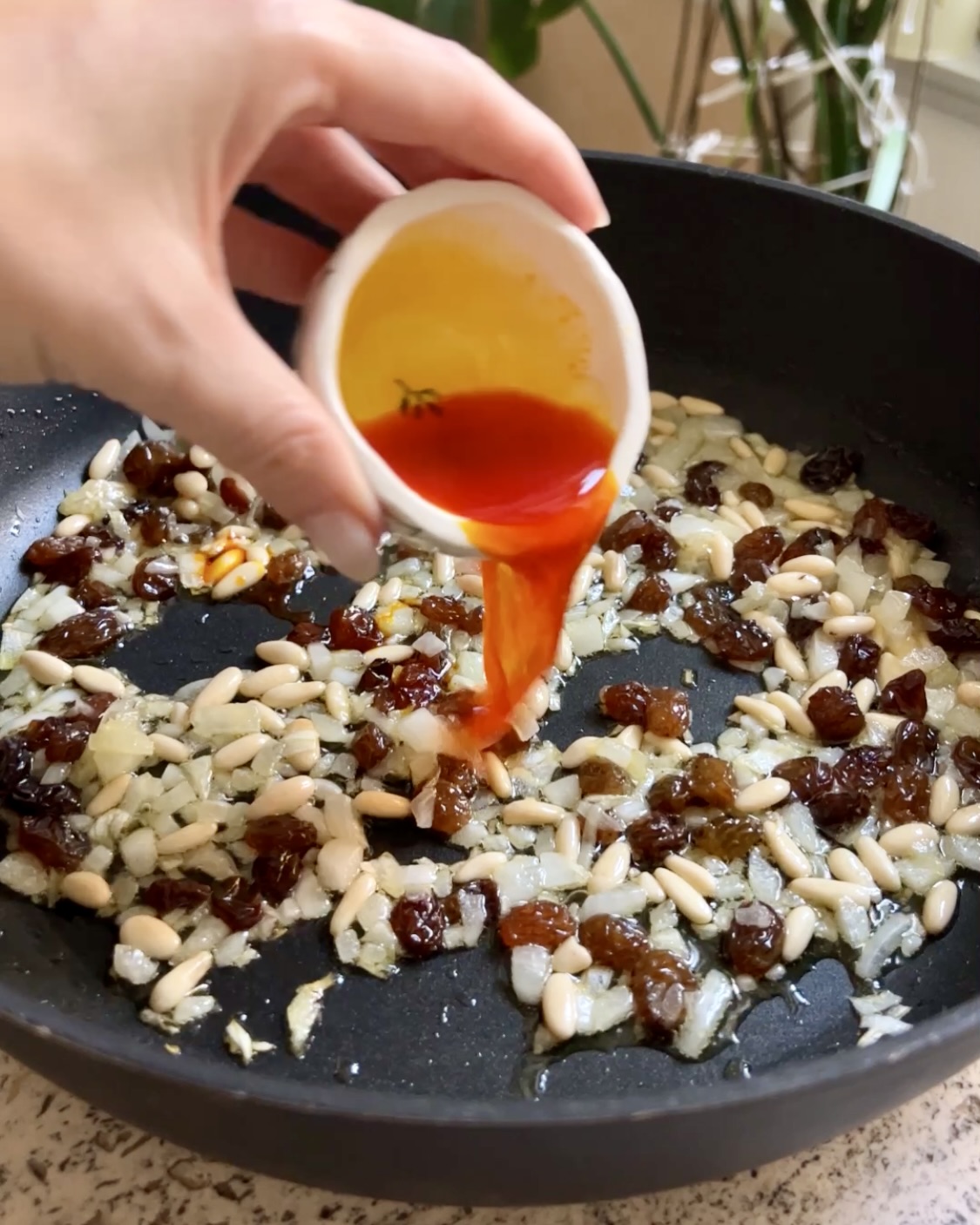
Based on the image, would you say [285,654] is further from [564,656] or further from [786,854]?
[786,854]

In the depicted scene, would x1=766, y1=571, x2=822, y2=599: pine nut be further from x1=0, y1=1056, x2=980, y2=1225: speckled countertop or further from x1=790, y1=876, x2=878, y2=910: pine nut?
x1=0, y1=1056, x2=980, y2=1225: speckled countertop

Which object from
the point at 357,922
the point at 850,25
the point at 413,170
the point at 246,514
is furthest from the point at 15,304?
the point at 850,25

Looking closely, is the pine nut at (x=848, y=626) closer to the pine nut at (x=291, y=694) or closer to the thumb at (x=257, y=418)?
the pine nut at (x=291, y=694)

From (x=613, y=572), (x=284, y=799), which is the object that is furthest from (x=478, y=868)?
(x=613, y=572)

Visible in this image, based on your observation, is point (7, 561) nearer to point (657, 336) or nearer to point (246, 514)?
point (246, 514)

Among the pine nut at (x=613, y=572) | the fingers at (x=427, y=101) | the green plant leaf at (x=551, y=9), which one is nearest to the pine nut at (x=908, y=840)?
the pine nut at (x=613, y=572)

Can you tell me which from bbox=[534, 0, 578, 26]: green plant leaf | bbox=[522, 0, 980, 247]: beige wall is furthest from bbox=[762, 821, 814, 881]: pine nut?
bbox=[534, 0, 578, 26]: green plant leaf
